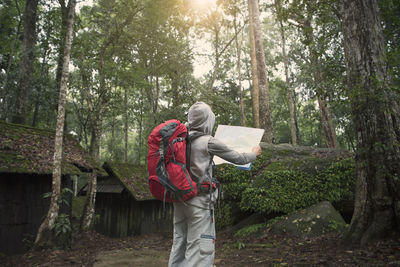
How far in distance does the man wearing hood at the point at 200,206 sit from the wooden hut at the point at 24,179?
7591mm

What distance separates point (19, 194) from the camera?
32.3 feet

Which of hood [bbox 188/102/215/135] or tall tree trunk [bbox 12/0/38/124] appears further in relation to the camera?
tall tree trunk [bbox 12/0/38/124]

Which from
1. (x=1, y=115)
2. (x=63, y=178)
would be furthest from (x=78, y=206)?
(x=63, y=178)

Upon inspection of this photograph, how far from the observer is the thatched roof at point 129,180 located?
1489 cm

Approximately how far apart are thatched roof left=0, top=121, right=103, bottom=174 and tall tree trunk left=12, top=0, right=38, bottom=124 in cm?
318

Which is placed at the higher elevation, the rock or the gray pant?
the gray pant

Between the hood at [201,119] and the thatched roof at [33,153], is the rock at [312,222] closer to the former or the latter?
the hood at [201,119]

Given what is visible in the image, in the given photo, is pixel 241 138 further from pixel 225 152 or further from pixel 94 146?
pixel 94 146

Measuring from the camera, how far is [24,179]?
32.8 feet

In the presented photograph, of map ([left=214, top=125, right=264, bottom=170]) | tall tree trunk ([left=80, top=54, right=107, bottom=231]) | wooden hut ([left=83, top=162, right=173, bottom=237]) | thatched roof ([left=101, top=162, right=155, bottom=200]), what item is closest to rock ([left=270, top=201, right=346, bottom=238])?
map ([left=214, top=125, right=264, bottom=170])

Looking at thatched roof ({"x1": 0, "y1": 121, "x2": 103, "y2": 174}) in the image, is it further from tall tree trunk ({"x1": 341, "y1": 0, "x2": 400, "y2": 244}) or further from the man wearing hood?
tall tree trunk ({"x1": 341, "y1": 0, "x2": 400, "y2": 244})

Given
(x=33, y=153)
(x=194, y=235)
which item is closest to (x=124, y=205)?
(x=33, y=153)

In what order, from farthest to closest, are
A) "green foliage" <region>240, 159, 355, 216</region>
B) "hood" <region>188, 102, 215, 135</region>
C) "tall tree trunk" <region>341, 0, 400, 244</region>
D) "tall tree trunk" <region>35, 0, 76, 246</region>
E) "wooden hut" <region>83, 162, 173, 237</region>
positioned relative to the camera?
"wooden hut" <region>83, 162, 173, 237</region> → "tall tree trunk" <region>35, 0, 76, 246</region> → "green foliage" <region>240, 159, 355, 216</region> → "tall tree trunk" <region>341, 0, 400, 244</region> → "hood" <region>188, 102, 215, 135</region>

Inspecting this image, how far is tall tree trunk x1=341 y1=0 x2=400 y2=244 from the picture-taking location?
4.23 metres
